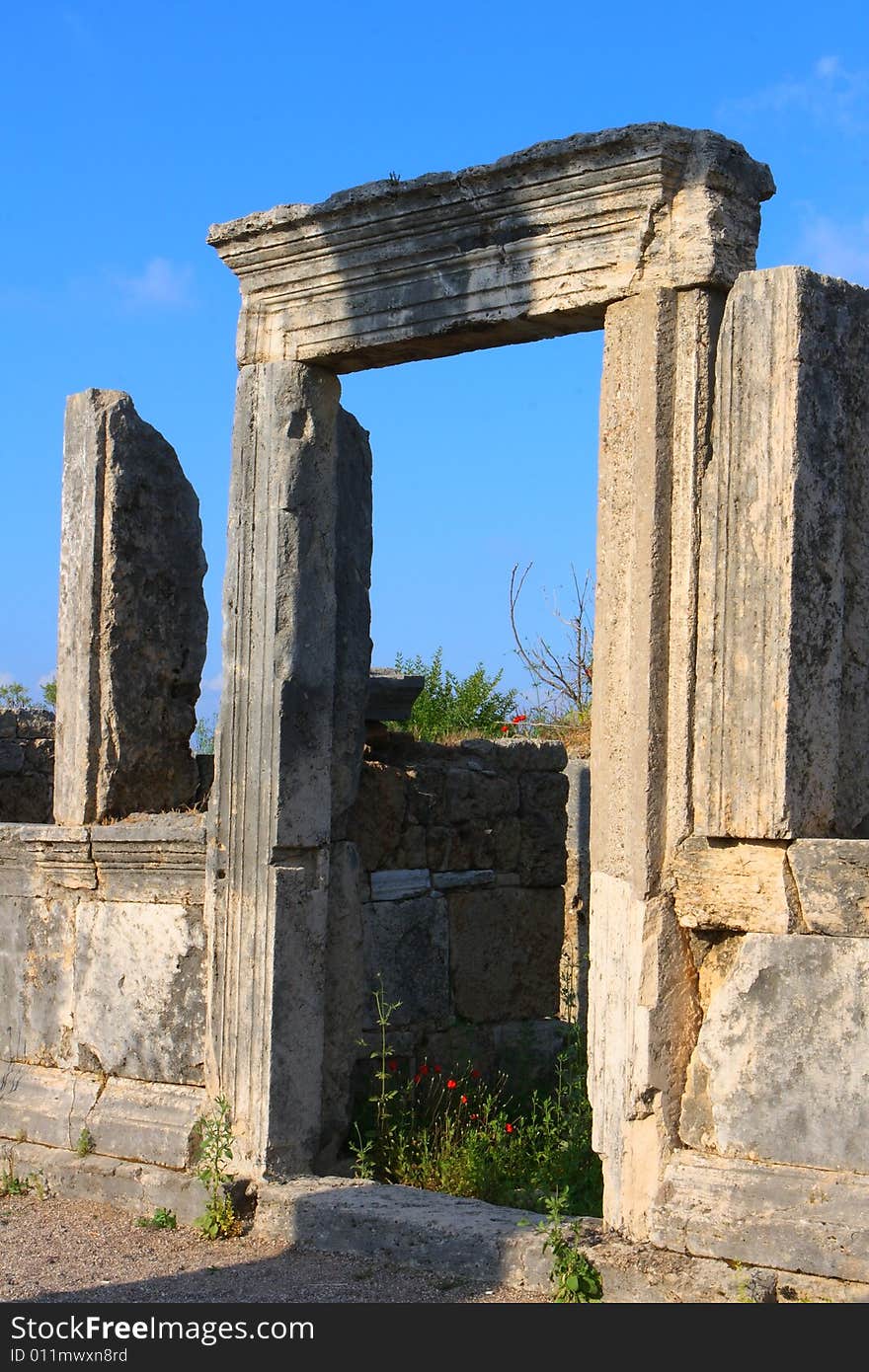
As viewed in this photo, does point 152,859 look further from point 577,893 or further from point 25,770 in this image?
point 577,893

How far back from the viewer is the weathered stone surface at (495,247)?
479cm

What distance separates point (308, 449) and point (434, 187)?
1.04 m

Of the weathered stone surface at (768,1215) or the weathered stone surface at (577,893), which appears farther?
the weathered stone surface at (577,893)

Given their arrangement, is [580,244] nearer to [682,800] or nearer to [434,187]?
[434,187]

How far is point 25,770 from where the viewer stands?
26.1ft

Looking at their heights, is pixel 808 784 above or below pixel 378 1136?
above

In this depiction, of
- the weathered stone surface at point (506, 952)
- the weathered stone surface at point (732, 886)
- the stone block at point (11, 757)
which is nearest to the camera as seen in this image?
the weathered stone surface at point (732, 886)

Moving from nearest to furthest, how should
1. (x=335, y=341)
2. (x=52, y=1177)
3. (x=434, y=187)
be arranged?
(x=434, y=187) < (x=335, y=341) < (x=52, y=1177)

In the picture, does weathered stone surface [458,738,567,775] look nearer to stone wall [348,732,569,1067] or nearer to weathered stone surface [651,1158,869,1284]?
stone wall [348,732,569,1067]

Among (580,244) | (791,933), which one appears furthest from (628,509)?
(791,933)

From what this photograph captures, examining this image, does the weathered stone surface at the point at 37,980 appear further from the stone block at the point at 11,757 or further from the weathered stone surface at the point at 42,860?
the stone block at the point at 11,757

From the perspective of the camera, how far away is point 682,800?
469 centimetres

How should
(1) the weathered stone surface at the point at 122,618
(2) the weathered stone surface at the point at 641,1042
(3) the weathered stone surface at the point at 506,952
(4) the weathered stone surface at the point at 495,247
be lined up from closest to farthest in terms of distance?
(2) the weathered stone surface at the point at 641,1042, (4) the weathered stone surface at the point at 495,247, (1) the weathered stone surface at the point at 122,618, (3) the weathered stone surface at the point at 506,952

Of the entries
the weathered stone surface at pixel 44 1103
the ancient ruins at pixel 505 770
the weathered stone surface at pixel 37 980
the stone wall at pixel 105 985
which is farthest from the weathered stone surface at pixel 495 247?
the weathered stone surface at pixel 44 1103
